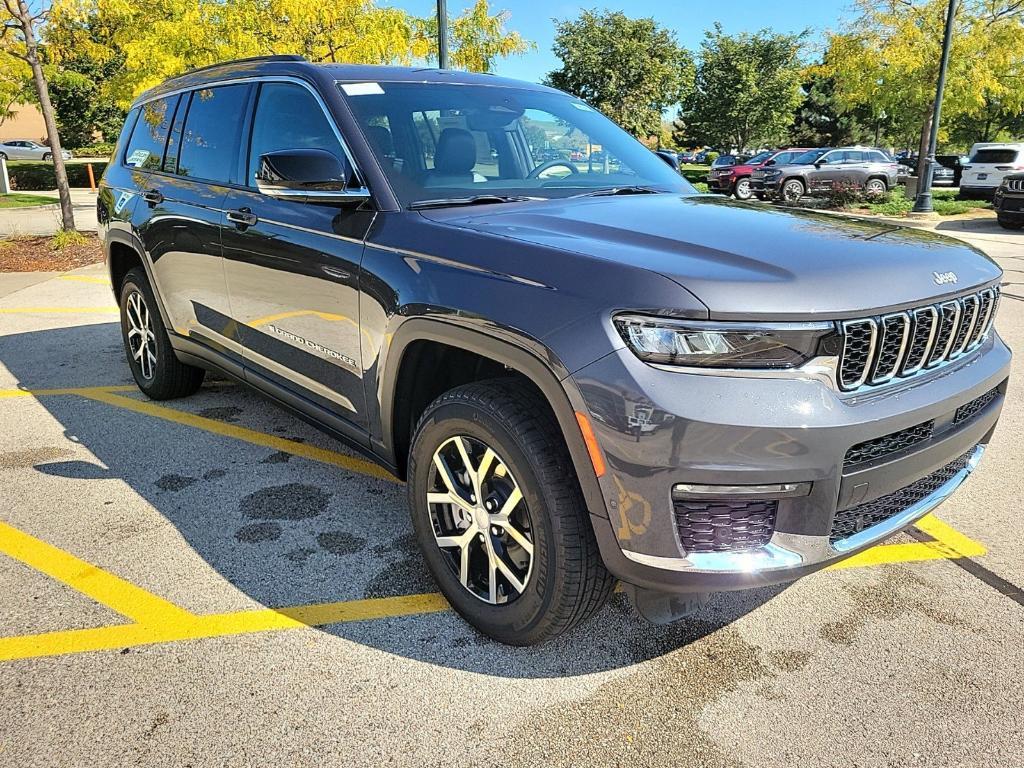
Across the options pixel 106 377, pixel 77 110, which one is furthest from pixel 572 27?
pixel 106 377

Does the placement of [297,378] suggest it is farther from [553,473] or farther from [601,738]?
[601,738]

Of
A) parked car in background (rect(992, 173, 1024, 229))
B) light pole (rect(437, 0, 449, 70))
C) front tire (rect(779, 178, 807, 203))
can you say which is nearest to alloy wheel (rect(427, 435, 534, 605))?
light pole (rect(437, 0, 449, 70))

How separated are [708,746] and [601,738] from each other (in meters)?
0.30

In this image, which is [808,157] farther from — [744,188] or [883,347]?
[883,347]

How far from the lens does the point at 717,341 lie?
Result: 2008 millimetres

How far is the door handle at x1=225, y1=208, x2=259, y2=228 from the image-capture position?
3.53 meters

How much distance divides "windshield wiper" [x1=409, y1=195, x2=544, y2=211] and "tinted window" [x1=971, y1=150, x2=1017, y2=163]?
79.6ft

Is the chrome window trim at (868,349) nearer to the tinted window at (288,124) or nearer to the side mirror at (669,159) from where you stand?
the tinted window at (288,124)

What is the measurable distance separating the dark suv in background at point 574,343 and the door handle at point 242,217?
1 centimetres

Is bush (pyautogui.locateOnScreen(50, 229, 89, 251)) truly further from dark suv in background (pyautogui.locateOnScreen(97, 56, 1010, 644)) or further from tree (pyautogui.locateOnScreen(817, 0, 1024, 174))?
tree (pyautogui.locateOnScreen(817, 0, 1024, 174))

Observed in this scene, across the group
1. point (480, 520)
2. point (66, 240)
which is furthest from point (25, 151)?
point (480, 520)

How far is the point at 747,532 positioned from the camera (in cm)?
208

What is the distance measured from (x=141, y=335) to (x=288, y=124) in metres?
2.44

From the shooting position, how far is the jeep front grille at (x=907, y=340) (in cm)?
210
